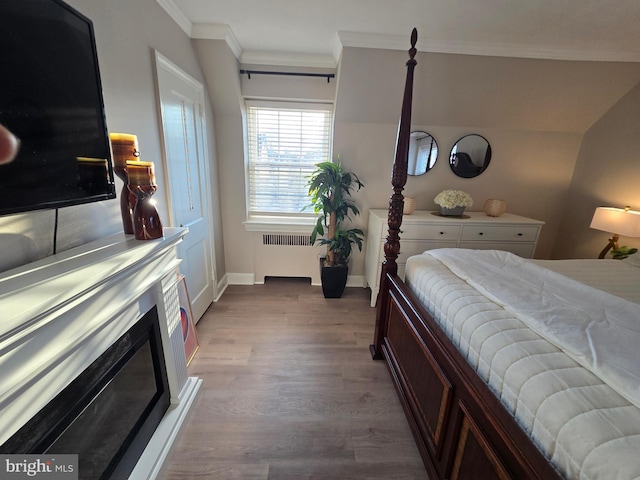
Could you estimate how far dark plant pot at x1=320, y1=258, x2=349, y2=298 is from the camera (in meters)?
2.79

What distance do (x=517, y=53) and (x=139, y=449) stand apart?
3.66m

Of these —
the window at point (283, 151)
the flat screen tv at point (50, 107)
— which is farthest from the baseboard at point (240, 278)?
the flat screen tv at point (50, 107)

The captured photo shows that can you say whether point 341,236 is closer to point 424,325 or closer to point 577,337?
point 424,325

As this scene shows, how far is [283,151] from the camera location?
295 cm

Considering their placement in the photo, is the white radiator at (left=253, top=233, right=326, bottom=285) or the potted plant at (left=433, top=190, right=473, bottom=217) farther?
the white radiator at (left=253, top=233, right=326, bottom=285)

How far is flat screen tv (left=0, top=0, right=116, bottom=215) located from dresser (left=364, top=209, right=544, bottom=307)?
7.05ft

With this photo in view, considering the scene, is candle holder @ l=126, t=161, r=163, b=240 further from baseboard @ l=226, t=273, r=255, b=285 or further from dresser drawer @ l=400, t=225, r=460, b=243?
dresser drawer @ l=400, t=225, r=460, b=243

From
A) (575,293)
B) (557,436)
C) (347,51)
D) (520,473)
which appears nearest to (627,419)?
(557,436)

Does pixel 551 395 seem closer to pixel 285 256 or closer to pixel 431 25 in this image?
pixel 431 25

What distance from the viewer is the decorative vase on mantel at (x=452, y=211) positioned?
2.64 m

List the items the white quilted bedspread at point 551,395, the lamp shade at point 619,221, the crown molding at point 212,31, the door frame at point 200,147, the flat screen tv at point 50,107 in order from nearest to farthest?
the white quilted bedspread at point 551,395 → the flat screen tv at point 50,107 → the door frame at point 200,147 → the crown molding at point 212,31 → the lamp shade at point 619,221

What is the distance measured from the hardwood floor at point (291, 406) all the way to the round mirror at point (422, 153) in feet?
5.65

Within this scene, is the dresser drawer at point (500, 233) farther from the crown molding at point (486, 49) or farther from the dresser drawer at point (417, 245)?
the crown molding at point (486, 49)

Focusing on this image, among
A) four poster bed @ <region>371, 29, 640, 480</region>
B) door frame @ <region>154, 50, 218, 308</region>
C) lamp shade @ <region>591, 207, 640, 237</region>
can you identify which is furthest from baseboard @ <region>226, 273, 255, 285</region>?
lamp shade @ <region>591, 207, 640, 237</region>
